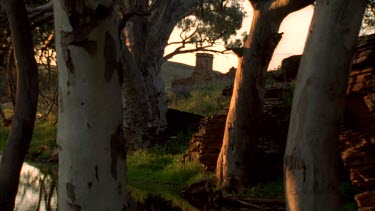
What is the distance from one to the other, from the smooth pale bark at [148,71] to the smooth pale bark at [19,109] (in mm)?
11535

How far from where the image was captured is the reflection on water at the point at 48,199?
12.3 meters

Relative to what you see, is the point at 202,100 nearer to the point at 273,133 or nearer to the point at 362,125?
the point at 273,133

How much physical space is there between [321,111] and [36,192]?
1061 centimetres

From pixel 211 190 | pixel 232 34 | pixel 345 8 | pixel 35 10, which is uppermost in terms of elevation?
pixel 232 34

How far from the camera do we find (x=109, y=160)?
4938mm

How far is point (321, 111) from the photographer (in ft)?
18.6

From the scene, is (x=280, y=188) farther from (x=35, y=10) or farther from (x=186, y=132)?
(x=186, y=132)

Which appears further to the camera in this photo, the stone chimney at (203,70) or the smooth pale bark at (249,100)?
the stone chimney at (203,70)

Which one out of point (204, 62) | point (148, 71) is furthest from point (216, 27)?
point (148, 71)

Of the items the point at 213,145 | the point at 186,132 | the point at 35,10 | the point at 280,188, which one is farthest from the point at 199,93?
the point at 35,10

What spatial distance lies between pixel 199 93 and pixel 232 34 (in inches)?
313

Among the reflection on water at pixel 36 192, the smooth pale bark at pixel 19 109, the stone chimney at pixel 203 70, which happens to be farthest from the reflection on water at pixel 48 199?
the stone chimney at pixel 203 70

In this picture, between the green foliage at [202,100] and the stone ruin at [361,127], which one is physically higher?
the green foliage at [202,100]

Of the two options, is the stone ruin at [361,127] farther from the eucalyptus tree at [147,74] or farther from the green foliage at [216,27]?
the green foliage at [216,27]
